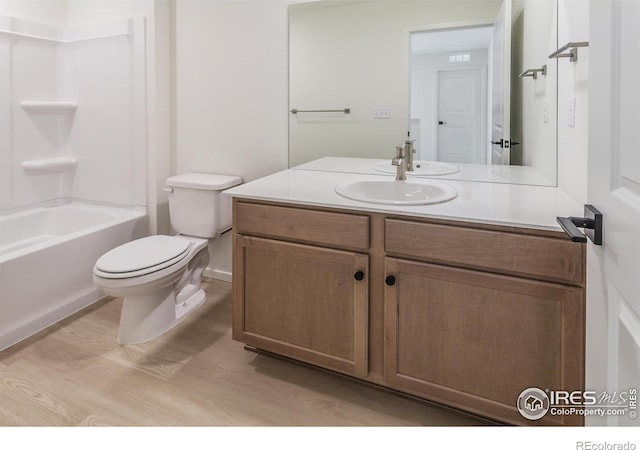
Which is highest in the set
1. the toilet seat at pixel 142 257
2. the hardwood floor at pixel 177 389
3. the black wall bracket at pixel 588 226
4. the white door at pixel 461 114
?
the white door at pixel 461 114

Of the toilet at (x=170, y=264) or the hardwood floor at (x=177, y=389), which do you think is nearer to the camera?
the hardwood floor at (x=177, y=389)

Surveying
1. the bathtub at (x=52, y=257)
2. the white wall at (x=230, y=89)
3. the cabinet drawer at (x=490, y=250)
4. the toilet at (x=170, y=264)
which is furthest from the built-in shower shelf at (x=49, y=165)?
the cabinet drawer at (x=490, y=250)

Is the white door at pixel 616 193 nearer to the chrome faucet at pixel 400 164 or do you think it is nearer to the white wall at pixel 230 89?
the chrome faucet at pixel 400 164

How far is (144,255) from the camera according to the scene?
2.09 m

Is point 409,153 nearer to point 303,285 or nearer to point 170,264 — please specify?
point 303,285

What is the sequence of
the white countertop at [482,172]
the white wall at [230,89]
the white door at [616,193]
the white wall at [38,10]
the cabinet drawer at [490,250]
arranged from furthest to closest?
the white wall at [38,10]
the white wall at [230,89]
the white countertop at [482,172]
the cabinet drawer at [490,250]
the white door at [616,193]

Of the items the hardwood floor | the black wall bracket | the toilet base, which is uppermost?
the black wall bracket

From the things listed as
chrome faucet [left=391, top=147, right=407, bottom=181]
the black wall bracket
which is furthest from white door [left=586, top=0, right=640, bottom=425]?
chrome faucet [left=391, top=147, right=407, bottom=181]

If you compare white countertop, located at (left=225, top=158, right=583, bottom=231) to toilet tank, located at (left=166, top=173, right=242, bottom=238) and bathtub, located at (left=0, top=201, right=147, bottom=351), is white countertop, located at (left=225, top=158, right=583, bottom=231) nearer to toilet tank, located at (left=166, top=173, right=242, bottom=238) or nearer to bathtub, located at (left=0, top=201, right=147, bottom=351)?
toilet tank, located at (left=166, top=173, right=242, bottom=238)

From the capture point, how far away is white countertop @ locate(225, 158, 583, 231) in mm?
1400

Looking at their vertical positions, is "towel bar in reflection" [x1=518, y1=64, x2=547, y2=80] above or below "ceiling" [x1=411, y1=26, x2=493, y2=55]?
below

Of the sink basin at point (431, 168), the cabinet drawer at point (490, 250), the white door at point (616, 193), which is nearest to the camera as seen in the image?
the white door at point (616, 193)

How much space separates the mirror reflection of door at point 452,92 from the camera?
1979mm

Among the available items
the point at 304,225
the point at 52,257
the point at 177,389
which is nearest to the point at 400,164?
the point at 304,225
